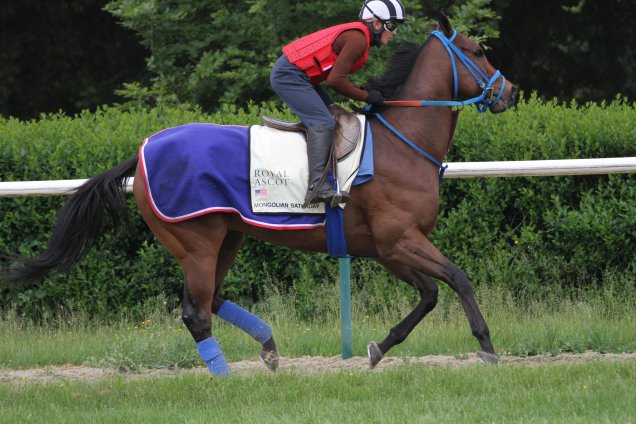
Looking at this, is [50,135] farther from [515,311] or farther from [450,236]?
[515,311]

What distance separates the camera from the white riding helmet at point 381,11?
22.1 feet

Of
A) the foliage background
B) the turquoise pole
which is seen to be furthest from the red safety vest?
the foliage background

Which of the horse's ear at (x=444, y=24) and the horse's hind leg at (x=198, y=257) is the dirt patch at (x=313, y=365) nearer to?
the horse's hind leg at (x=198, y=257)

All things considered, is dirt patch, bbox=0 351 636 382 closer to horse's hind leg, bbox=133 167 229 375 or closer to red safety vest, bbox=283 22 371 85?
horse's hind leg, bbox=133 167 229 375

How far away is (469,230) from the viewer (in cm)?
867

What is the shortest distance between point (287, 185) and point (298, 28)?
21.1ft

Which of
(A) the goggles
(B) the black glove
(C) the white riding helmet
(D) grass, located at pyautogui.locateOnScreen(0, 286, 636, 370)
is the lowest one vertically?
(D) grass, located at pyautogui.locateOnScreen(0, 286, 636, 370)

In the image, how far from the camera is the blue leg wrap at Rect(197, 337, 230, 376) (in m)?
6.67

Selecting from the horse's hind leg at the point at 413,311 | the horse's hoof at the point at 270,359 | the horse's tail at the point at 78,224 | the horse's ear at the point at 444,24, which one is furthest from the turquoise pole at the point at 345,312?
the horse's ear at the point at 444,24

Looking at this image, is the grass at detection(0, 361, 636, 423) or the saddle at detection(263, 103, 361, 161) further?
the saddle at detection(263, 103, 361, 161)

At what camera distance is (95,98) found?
666 inches

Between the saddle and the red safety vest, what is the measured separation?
0.91 feet

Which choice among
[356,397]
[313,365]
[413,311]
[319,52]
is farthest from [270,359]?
[319,52]

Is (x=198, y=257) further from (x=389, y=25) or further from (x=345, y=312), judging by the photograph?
(x=389, y=25)
